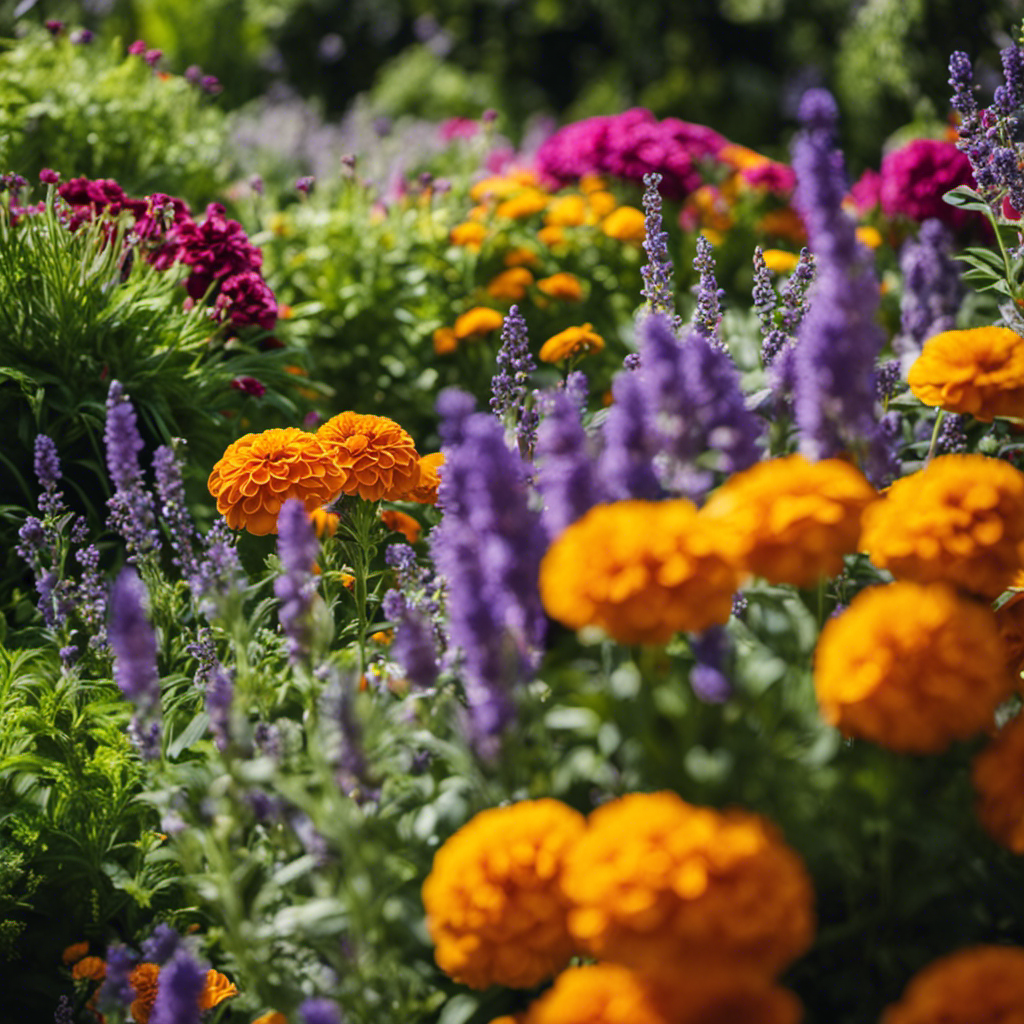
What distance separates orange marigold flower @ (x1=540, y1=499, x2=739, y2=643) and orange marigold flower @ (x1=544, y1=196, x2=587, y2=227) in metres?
3.02

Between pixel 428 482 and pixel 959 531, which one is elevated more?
pixel 428 482

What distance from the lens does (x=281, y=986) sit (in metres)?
1.43

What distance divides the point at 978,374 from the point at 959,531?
0.48m

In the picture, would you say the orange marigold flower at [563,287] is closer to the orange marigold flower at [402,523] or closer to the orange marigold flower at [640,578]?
the orange marigold flower at [402,523]

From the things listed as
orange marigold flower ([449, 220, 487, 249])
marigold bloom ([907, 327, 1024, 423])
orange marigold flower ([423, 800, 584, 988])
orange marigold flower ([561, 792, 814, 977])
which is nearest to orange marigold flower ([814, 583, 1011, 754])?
orange marigold flower ([561, 792, 814, 977])

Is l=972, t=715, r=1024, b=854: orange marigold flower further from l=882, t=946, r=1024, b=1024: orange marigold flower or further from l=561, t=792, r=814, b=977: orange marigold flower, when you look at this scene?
l=561, t=792, r=814, b=977: orange marigold flower

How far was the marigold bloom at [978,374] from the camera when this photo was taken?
66.6 inches

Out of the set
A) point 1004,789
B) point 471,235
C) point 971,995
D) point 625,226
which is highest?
point 471,235

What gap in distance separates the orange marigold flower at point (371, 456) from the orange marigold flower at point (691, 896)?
3.50ft

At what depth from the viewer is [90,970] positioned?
176cm

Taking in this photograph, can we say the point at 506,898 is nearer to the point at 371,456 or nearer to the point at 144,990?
the point at 144,990

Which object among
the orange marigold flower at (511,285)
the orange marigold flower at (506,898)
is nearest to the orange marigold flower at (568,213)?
the orange marigold flower at (511,285)

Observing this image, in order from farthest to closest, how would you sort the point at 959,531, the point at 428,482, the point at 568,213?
the point at 568,213 → the point at 428,482 → the point at 959,531

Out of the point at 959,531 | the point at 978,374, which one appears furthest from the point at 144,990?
the point at 978,374
